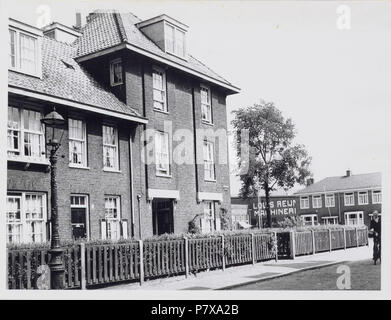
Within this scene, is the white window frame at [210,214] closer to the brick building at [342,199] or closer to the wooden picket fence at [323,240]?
the wooden picket fence at [323,240]

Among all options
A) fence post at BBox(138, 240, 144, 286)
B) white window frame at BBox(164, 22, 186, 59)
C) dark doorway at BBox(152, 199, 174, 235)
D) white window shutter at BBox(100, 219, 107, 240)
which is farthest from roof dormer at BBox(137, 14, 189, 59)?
fence post at BBox(138, 240, 144, 286)

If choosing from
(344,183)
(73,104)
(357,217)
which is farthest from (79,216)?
(344,183)

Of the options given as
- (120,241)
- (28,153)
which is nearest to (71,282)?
(120,241)

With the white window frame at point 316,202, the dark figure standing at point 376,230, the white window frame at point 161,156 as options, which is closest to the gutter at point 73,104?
the white window frame at point 161,156

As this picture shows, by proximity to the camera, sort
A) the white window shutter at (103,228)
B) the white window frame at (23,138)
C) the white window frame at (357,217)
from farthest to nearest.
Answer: the white window frame at (357,217), the white window shutter at (103,228), the white window frame at (23,138)

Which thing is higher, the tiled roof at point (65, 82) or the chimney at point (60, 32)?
the chimney at point (60, 32)

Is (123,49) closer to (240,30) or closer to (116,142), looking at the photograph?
(116,142)

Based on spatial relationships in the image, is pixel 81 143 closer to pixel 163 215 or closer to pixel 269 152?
pixel 163 215

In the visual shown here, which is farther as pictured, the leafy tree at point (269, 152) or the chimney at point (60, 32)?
the leafy tree at point (269, 152)

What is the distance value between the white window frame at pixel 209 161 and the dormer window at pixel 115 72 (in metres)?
5.34

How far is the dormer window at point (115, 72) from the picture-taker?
19312mm

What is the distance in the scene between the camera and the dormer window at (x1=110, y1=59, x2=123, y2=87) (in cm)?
1931

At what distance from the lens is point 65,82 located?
17000mm

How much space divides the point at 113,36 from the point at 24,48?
16.1 feet
